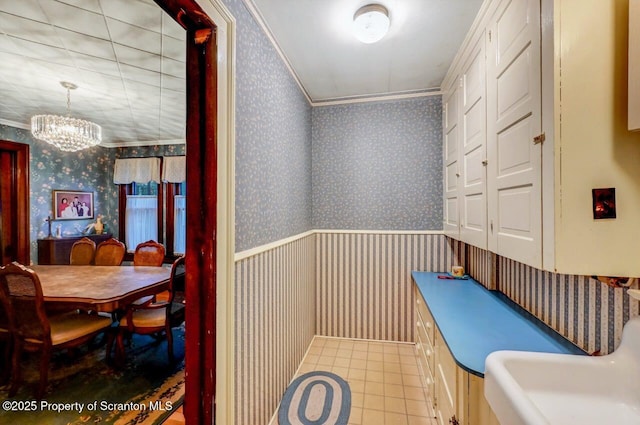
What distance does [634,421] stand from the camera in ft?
2.76

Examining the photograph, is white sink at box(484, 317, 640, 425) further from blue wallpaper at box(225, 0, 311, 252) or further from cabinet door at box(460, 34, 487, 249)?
blue wallpaper at box(225, 0, 311, 252)

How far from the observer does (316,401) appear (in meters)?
1.89

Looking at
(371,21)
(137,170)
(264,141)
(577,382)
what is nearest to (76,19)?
(264,141)

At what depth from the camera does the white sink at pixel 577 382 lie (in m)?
0.86

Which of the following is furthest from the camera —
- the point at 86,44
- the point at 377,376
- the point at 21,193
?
the point at 21,193

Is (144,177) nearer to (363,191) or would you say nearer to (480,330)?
(363,191)

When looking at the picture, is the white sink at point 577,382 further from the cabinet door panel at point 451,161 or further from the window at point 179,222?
the window at point 179,222

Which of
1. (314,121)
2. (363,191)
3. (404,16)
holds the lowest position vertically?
(363,191)

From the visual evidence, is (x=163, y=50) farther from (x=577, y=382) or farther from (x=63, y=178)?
(x=63, y=178)

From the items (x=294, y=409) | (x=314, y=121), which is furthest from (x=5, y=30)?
(x=294, y=409)

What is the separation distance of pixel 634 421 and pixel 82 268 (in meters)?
4.16

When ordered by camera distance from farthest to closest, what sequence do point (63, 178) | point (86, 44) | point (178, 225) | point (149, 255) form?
point (178, 225) → point (63, 178) → point (149, 255) → point (86, 44)

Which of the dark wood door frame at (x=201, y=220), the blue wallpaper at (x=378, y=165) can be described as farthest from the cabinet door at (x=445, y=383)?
the blue wallpaper at (x=378, y=165)

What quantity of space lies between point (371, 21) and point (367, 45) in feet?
1.20
